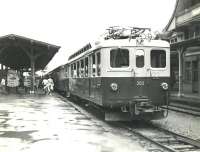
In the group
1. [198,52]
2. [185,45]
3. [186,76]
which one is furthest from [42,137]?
[186,76]

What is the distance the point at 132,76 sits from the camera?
13719 mm

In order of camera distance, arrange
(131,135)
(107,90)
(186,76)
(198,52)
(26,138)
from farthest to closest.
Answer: (186,76) < (198,52) < (107,90) < (131,135) < (26,138)

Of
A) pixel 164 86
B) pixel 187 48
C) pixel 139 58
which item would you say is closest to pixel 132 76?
pixel 139 58

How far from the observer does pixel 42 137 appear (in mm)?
11375

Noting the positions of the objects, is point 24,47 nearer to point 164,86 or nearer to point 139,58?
point 139,58

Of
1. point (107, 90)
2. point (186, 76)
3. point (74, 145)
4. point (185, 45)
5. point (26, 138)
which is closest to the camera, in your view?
point (74, 145)

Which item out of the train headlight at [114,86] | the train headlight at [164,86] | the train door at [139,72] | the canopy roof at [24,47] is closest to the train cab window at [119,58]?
the train door at [139,72]

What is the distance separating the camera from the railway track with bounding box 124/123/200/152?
10.1m

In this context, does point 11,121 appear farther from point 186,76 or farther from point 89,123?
point 186,76

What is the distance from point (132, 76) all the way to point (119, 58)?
2.20 ft

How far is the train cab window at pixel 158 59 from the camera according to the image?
46.2 feet

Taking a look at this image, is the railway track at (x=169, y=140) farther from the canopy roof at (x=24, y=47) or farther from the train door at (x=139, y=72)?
the canopy roof at (x=24, y=47)

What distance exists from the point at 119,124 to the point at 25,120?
3.14m

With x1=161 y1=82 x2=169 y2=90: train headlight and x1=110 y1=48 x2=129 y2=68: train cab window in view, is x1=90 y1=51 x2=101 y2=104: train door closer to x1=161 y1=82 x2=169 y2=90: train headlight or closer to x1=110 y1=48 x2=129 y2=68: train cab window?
x1=110 y1=48 x2=129 y2=68: train cab window
